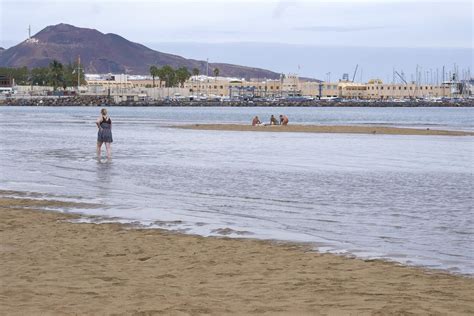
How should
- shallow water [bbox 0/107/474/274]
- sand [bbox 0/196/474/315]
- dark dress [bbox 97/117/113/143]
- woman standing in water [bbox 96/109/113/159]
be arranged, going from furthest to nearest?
dark dress [bbox 97/117/113/143]
woman standing in water [bbox 96/109/113/159]
shallow water [bbox 0/107/474/274]
sand [bbox 0/196/474/315]

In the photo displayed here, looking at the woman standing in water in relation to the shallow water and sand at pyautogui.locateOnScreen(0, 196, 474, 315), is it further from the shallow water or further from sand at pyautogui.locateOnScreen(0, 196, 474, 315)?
sand at pyautogui.locateOnScreen(0, 196, 474, 315)

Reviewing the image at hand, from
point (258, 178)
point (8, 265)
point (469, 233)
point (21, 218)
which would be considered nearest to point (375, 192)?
point (258, 178)

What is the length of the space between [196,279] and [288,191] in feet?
33.3

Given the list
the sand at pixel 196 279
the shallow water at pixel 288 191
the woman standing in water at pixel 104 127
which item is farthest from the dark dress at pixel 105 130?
the sand at pixel 196 279

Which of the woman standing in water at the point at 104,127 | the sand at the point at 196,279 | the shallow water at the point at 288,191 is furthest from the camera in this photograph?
the woman standing in water at the point at 104,127

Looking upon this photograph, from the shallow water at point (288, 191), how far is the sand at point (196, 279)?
A: 3.61 ft

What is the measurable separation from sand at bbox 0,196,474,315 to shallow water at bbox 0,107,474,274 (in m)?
1.10

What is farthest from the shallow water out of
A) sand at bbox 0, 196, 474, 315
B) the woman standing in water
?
sand at bbox 0, 196, 474, 315

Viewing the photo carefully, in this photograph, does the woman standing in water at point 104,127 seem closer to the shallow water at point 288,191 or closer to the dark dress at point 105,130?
the dark dress at point 105,130

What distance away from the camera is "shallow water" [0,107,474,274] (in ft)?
42.2

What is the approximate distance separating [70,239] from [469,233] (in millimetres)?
6043

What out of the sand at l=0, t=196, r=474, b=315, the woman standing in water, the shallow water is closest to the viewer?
the sand at l=0, t=196, r=474, b=315

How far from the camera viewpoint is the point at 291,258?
1070 cm

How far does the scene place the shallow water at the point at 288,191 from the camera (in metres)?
12.9
